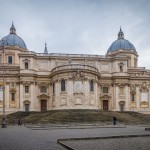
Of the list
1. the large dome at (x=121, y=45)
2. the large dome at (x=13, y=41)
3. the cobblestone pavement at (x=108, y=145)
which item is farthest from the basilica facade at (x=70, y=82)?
the cobblestone pavement at (x=108, y=145)

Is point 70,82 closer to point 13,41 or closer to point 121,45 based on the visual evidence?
point 13,41

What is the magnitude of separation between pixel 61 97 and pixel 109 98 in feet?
54.1

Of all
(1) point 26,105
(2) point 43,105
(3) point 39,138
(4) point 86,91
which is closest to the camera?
(3) point 39,138

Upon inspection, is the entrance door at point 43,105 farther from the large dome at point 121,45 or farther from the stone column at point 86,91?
the large dome at point 121,45

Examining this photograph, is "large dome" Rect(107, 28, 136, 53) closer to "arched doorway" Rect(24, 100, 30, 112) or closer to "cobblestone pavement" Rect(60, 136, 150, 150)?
"arched doorway" Rect(24, 100, 30, 112)

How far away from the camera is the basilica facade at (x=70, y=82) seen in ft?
219

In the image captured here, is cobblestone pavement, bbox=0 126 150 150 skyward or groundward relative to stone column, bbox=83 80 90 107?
groundward

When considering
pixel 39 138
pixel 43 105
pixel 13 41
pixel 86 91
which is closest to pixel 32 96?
pixel 43 105

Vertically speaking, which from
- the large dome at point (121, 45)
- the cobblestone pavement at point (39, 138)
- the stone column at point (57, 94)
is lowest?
the cobblestone pavement at point (39, 138)

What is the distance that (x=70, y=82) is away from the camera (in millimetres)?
66375

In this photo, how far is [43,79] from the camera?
2982 inches

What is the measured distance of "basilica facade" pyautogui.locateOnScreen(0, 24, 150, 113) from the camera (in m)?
66.7

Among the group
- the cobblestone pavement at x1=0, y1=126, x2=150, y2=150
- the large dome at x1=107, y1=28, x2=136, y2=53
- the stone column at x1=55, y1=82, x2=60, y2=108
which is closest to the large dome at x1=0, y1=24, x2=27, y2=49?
the stone column at x1=55, y1=82, x2=60, y2=108

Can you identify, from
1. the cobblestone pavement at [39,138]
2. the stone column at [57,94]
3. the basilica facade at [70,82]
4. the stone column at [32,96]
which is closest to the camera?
the cobblestone pavement at [39,138]
